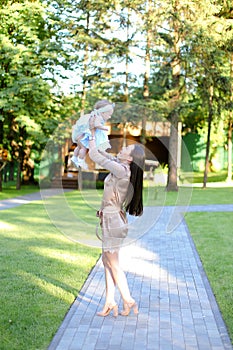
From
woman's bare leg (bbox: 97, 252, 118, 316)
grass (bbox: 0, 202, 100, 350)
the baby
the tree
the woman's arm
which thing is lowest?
grass (bbox: 0, 202, 100, 350)

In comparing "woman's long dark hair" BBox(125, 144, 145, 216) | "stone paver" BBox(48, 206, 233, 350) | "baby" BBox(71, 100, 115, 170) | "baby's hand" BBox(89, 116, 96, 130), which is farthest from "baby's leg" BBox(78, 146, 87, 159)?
"stone paver" BBox(48, 206, 233, 350)

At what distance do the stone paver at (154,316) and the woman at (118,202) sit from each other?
381 millimetres

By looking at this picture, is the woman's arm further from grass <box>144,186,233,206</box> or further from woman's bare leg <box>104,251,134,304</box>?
grass <box>144,186,233,206</box>

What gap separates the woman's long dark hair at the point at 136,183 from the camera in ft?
18.9

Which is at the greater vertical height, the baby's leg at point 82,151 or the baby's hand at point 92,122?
the baby's hand at point 92,122

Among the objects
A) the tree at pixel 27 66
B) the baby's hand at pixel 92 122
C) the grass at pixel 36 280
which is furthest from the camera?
the tree at pixel 27 66

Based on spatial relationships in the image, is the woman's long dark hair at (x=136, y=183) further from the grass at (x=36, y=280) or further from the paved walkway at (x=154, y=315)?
the grass at (x=36, y=280)

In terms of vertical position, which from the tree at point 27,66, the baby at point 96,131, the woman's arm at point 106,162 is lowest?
the woman's arm at point 106,162

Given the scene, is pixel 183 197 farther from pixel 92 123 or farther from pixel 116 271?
pixel 92 123

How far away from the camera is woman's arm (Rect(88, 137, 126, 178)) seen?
5423 millimetres

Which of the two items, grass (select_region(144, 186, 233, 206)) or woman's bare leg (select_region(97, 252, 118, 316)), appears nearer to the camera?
woman's bare leg (select_region(97, 252, 118, 316))

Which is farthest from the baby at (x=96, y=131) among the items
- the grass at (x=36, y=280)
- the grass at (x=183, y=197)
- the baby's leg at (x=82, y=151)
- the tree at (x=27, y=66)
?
the tree at (x=27, y=66)

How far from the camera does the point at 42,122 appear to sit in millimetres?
24984

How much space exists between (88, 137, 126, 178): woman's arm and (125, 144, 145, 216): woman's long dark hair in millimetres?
213
